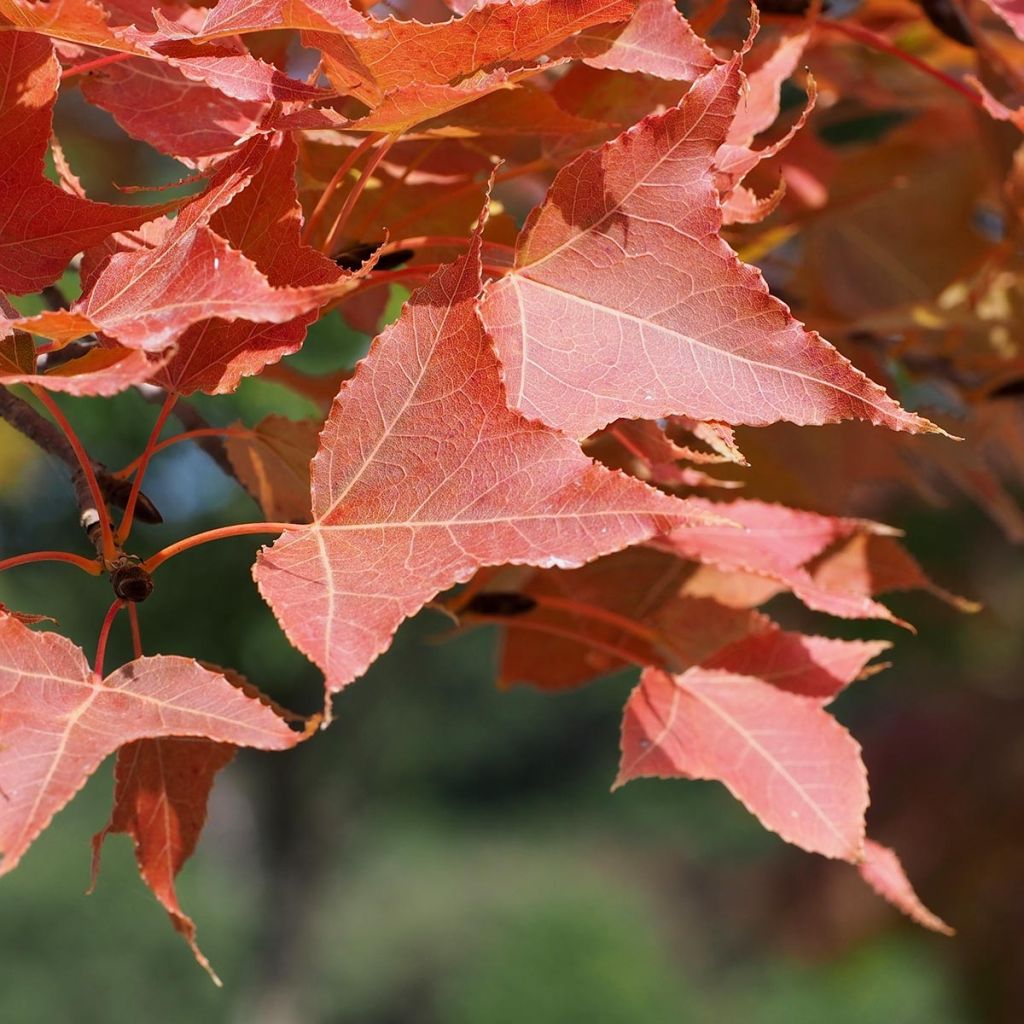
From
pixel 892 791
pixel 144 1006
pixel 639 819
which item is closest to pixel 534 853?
pixel 639 819

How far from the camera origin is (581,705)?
347 inches

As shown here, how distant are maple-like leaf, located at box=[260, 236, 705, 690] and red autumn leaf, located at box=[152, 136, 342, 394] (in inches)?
1.1

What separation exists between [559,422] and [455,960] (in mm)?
6680

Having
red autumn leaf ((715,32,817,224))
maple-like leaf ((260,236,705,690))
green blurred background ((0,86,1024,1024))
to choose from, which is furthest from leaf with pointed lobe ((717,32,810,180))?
green blurred background ((0,86,1024,1024))

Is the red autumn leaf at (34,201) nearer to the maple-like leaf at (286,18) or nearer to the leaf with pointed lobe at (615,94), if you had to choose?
the maple-like leaf at (286,18)

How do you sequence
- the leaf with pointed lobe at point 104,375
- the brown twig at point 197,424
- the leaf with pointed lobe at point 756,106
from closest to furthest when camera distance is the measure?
the leaf with pointed lobe at point 104,375, the leaf with pointed lobe at point 756,106, the brown twig at point 197,424

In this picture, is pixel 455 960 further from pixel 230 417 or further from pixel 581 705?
pixel 230 417

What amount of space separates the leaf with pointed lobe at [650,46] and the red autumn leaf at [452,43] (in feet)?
0.17

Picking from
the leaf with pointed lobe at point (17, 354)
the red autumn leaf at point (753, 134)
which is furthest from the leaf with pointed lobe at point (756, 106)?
the leaf with pointed lobe at point (17, 354)

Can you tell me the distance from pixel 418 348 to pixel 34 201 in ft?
0.41

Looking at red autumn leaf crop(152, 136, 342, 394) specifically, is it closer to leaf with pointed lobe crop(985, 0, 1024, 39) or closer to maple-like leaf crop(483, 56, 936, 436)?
maple-like leaf crop(483, 56, 936, 436)

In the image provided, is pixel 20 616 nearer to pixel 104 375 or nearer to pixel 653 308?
pixel 104 375

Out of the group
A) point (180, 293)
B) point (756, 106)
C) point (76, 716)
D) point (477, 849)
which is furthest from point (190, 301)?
point (477, 849)

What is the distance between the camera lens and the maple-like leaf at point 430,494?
0.31 metres
